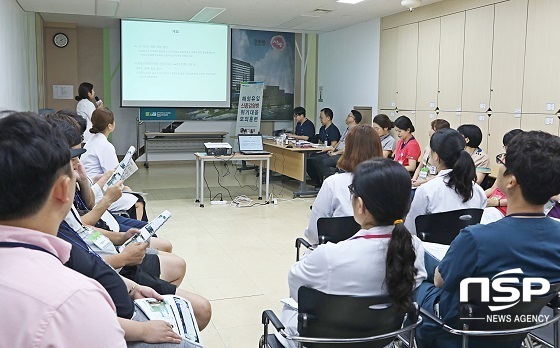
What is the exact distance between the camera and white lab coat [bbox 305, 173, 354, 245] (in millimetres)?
3068

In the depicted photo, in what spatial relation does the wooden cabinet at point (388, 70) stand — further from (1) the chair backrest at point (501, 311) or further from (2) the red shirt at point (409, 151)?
(1) the chair backrest at point (501, 311)

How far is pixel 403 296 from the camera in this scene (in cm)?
172

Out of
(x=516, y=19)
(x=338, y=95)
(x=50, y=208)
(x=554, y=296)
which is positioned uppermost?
(x=516, y=19)

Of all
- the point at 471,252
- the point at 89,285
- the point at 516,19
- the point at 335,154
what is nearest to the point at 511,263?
the point at 471,252

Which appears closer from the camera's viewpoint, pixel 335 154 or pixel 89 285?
pixel 89 285

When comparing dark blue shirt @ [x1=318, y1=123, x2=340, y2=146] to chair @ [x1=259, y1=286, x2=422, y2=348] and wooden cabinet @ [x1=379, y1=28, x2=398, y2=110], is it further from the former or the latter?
chair @ [x1=259, y1=286, x2=422, y2=348]

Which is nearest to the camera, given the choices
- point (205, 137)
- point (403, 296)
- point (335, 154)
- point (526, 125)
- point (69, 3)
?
point (403, 296)

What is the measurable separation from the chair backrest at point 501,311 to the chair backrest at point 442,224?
0.97 m

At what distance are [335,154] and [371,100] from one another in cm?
138

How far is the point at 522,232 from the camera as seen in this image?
1.82m

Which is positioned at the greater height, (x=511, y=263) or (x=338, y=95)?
(x=338, y=95)

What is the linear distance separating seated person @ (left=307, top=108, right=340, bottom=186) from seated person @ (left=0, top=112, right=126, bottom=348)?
7092mm

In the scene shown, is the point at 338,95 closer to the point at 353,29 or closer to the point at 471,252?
the point at 353,29

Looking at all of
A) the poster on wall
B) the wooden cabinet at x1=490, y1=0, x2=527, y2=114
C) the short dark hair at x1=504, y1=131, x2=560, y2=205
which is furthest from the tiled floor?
the poster on wall
